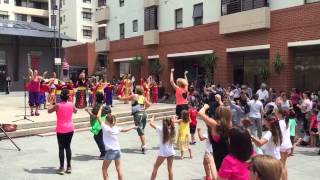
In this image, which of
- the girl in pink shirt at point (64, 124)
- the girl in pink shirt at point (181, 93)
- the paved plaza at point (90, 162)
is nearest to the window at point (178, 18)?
the paved plaza at point (90, 162)

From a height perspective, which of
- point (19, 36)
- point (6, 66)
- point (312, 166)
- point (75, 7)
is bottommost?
point (312, 166)

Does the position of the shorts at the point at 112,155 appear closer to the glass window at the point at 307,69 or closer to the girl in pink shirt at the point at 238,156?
the girl in pink shirt at the point at 238,156

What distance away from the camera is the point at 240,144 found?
5074 millimetres

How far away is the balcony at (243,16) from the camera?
23469mm

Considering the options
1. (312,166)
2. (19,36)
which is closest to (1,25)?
(19,36)

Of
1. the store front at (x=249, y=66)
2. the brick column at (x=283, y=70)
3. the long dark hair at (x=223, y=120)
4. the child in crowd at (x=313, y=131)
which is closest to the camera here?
the long dark hair at (x=223, y=120)

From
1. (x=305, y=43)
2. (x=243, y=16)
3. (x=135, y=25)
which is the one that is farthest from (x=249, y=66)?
(x=135, y=25)

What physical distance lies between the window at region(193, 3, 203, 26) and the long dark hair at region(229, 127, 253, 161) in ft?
80.6

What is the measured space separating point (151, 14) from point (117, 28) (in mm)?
6406

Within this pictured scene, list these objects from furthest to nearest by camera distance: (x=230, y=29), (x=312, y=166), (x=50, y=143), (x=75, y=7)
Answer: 1. (x=75, y=7)
2. (x=230, y=29)
3. (x=50, y=143)
4. (x=312, y=166)

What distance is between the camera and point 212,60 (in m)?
27.1

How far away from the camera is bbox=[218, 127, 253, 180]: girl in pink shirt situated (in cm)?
507

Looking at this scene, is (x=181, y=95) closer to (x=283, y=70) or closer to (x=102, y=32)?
(x=283, y=70)

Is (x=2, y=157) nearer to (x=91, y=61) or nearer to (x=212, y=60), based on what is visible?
(x=212, y=60)
